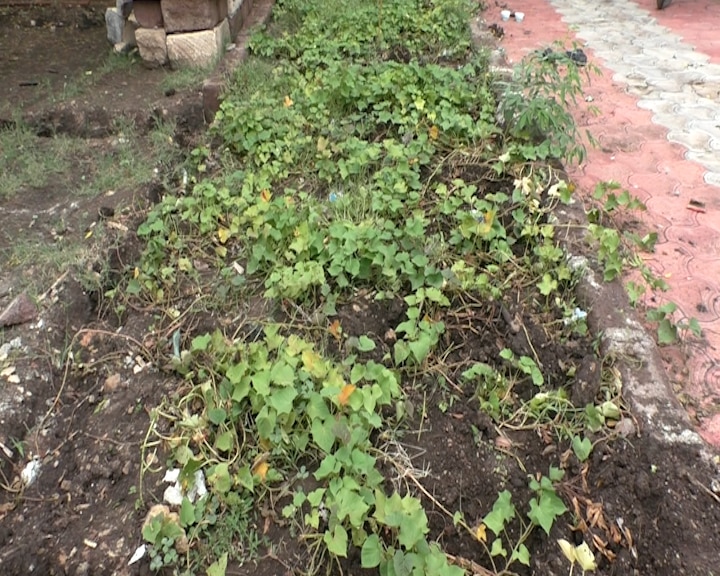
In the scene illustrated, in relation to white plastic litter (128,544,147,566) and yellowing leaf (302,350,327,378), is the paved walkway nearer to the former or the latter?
yellowing leaf (302,350,327,378)

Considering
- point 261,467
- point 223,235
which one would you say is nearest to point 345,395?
point 261,467

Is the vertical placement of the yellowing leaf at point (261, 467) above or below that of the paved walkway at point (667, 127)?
above

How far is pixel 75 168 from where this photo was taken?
3141 mm

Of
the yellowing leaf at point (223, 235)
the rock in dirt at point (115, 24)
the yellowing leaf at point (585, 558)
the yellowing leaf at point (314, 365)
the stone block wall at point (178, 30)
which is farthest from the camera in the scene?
the rock in dirt at point (115, 24)

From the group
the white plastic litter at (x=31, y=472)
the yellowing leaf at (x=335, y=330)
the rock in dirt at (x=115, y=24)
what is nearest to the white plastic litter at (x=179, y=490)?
the white plastic litter at (x=31, y=472)

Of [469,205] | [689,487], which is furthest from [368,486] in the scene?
[469,205]

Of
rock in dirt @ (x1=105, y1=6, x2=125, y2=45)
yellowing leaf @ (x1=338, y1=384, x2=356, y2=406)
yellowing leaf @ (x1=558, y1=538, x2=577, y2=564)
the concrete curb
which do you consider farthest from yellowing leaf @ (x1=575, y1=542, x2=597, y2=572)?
rock in dirt @ (x1=105, y1=6, x2=125, y2=45)

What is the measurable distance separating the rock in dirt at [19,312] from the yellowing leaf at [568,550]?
6.33ft

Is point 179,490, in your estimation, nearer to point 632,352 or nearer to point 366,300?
point 366,300

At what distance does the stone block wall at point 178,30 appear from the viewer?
4000 mm

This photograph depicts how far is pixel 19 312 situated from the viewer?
87.7 inches

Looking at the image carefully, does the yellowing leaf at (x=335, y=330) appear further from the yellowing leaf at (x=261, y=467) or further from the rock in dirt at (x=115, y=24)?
the rock in dirt at (x=115, y=24)

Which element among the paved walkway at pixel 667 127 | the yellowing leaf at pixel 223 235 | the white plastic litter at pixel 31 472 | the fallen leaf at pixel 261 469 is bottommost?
the paved walkway at pixel 667 127

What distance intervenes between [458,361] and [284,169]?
152cm
